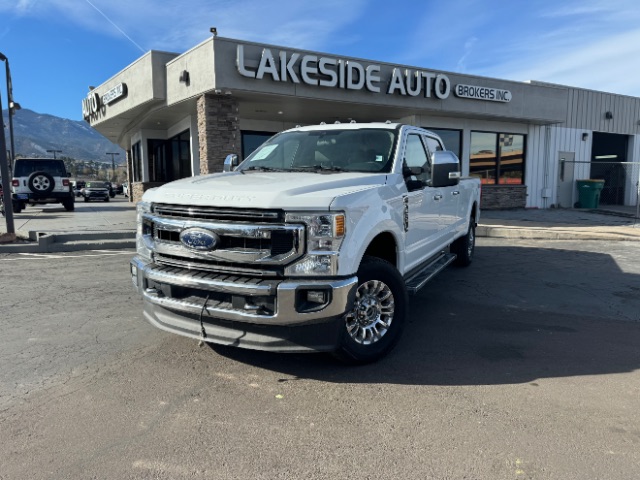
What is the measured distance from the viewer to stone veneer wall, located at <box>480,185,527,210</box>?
18.3 meters

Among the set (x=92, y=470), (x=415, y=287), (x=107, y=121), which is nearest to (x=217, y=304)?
(x=92, y=470)

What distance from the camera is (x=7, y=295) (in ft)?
19.5

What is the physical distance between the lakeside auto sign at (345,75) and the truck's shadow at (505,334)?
7.36 meters

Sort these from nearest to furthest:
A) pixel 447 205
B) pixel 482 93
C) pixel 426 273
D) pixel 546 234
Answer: pixel 426 273 < pixel 447 205 < pixel 546 234 < pixel 482 93

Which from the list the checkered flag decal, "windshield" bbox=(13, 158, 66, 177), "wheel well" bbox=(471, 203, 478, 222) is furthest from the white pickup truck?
"windshield" bbox=(13, 158, 66, 177)

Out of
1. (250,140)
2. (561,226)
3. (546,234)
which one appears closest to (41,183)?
(250,140)

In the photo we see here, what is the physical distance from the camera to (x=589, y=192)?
1917cm

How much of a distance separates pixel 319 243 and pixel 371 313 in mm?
900

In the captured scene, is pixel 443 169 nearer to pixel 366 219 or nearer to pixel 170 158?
pixel 366 219

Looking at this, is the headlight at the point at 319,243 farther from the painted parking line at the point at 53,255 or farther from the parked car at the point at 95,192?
the parked car at the point at 95,192

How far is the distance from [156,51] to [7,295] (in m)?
9.99

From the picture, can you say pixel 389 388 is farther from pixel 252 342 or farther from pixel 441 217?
pixel 441 217

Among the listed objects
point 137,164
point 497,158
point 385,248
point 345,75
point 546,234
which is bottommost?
point 546,234

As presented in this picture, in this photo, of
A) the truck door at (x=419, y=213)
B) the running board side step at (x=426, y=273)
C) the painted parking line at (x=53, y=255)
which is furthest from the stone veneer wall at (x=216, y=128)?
the truck door at (x=419, y=213)
